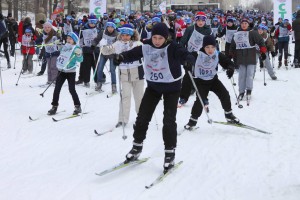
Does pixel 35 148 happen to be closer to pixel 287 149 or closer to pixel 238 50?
pixel 287 149

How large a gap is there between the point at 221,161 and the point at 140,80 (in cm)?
231

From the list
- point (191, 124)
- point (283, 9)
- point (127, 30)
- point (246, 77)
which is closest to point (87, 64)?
point (246, 77)

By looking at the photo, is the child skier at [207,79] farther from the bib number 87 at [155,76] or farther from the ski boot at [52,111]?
the ski boot at [52,111]

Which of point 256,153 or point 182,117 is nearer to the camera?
point 256,153

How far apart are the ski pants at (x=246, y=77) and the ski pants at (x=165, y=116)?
479 centimetres

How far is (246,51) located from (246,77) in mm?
619

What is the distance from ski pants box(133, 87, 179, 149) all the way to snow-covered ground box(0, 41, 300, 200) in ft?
1.27

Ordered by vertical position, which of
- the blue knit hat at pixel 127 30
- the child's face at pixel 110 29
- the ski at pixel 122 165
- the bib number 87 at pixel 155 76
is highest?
the child's face at pixel 110 29

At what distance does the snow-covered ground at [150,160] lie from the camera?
417cm

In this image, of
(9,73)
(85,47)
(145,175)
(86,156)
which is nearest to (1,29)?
(9,73)

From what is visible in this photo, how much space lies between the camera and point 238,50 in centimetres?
916

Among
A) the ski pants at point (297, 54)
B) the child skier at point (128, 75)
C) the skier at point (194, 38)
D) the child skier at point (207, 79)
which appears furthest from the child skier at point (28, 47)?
the ski pants at point (297, 54)

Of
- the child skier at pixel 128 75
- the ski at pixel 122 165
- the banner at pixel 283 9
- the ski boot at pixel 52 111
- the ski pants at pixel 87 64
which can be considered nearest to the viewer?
the ski at pixel 122 165

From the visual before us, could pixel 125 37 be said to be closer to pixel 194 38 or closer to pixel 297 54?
pixel 194 38
